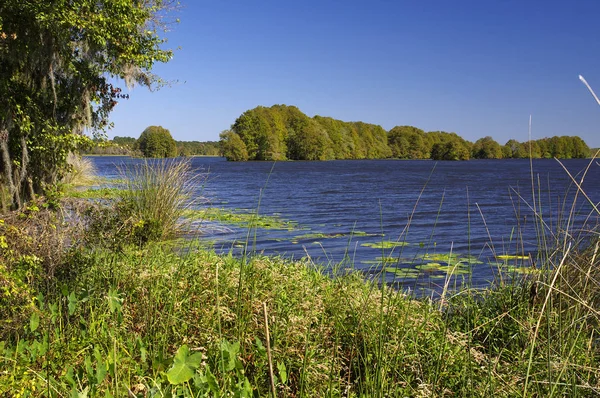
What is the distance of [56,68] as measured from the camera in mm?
8461

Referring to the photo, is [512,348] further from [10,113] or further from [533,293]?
[10,113]

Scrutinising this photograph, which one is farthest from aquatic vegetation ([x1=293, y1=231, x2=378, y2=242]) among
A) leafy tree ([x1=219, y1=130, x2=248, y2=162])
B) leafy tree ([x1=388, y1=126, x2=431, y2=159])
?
leafy tree ([x1=388, y1=126, x2=431, y2=159])

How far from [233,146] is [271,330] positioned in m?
103

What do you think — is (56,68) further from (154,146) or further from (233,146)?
(233,146)

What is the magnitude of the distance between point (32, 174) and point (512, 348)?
7.81 m

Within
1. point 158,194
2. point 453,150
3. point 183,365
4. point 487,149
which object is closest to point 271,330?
point 183,365

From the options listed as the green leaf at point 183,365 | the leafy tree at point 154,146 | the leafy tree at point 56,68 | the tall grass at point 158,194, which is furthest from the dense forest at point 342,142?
the green leaf at point 183,365

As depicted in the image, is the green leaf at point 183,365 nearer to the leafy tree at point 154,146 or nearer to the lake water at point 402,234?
the lake water at point 402,234

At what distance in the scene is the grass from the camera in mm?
2865

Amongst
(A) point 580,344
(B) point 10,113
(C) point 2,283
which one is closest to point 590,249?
(A) point 580,344

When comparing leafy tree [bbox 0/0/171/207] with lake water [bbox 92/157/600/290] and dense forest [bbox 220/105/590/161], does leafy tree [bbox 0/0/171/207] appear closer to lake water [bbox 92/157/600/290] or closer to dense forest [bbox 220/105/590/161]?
lake water [bbox 92/157/600/290]

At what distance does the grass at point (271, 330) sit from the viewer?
9.40 ft

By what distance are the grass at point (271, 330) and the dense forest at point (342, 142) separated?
91172mm

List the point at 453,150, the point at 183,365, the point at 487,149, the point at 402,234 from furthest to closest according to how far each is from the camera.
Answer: the point at 487,149
the point at 453,150
the point at 402,234
the point at 183,365
